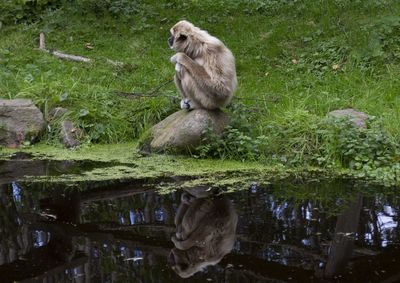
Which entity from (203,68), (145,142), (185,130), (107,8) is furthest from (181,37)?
(107,8)

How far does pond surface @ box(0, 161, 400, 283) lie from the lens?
532 centimetres

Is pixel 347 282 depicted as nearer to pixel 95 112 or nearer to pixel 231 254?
pixel 231 254

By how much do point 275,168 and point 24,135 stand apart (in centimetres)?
406

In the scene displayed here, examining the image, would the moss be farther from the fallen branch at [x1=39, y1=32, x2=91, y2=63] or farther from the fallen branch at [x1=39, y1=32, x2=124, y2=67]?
the fallen branch at [x1=39, y1=32, x2=91, y2=63]

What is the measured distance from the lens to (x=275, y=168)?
849cm

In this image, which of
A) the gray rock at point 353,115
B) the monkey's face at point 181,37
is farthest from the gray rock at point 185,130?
the gray rock at point 353,115

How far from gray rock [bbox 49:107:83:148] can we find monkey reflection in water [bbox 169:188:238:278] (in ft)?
10.1

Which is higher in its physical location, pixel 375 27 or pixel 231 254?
pixel 375 27

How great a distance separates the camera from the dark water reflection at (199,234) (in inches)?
209

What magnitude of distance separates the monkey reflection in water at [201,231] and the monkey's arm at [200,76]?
1853 mm

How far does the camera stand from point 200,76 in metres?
8.84

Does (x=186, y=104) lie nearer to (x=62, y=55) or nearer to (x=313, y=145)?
(x=313, y=145)

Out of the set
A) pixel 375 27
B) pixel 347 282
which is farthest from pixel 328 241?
pixel 375 27

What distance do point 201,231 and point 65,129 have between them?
4.45m
